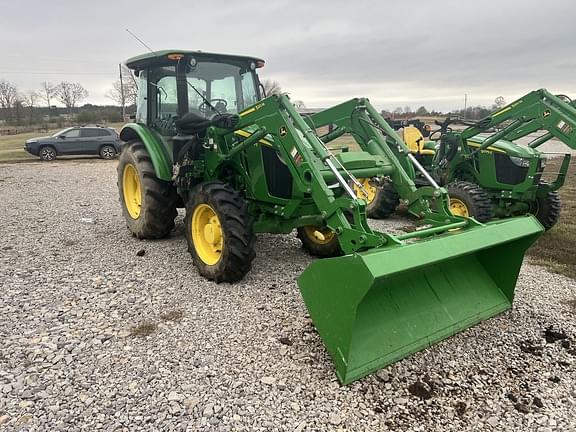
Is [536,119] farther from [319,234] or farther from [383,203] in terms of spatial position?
[319,234]

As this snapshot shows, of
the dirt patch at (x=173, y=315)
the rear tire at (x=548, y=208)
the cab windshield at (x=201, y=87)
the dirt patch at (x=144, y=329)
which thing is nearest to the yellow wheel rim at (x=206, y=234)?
the dirt patch at (x=173, y=315)

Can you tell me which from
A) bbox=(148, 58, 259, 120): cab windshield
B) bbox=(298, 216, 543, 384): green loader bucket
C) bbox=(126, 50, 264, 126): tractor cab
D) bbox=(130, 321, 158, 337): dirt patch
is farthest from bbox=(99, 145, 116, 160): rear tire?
bbox=(298, 216, 543, 384): green loader bucket

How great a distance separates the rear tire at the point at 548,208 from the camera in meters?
7.18

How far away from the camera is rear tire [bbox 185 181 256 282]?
4359 mm

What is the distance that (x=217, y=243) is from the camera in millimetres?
4816

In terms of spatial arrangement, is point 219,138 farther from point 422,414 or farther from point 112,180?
point 112,180

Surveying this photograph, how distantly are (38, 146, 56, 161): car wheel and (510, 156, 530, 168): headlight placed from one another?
17.1 m

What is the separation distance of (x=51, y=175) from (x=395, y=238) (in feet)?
43.4

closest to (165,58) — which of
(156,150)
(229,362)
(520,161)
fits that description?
(156,150)

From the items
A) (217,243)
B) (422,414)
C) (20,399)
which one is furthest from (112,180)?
(422,414)

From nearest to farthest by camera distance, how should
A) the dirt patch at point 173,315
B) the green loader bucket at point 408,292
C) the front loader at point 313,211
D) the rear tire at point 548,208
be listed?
the green loader bucket at point 408,292 → the front loader at point 313,211 → the dirt patch at point 173,315 → the rear tire at point 548,208

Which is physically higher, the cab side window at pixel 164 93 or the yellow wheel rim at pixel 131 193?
the cab side window at pixel 164 93

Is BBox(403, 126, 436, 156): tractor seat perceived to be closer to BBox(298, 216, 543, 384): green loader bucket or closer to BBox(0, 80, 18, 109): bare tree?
BBox(298, 216, 543, 384): green loader bucket

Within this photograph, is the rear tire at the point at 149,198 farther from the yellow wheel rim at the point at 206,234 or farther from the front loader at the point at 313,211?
the yellow wheel rim at the point at 206,234
